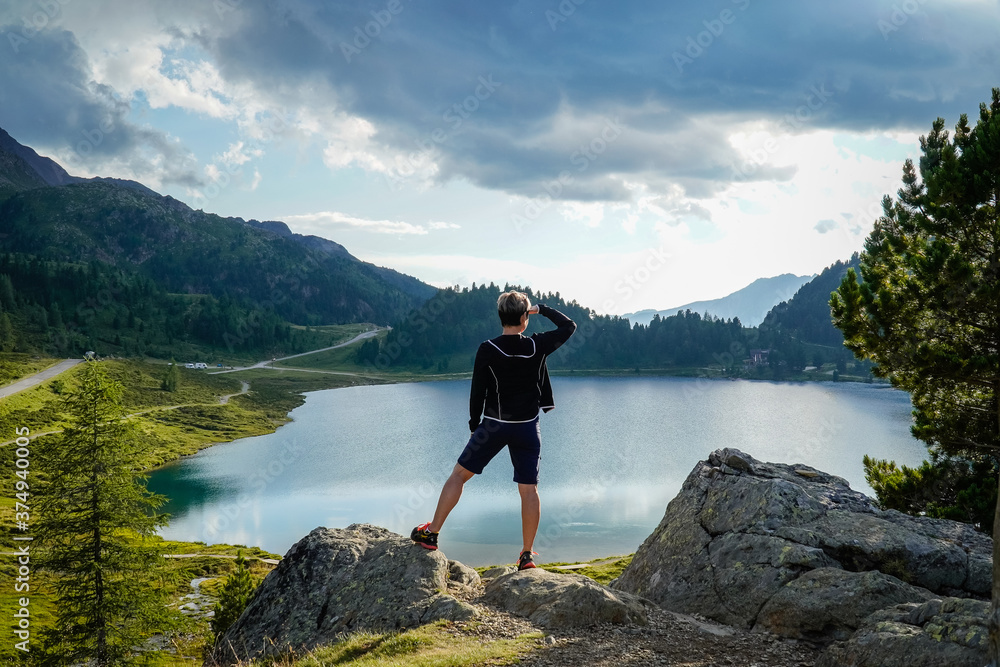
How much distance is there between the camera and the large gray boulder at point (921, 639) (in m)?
7.04

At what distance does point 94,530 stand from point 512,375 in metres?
19.6

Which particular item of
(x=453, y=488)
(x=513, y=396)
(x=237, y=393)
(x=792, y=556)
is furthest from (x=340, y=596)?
(x=237, y=393)

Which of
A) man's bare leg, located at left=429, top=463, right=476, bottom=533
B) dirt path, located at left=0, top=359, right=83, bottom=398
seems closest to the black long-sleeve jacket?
man's bare leg, located at left=429, top=463, right=476, bottom=533

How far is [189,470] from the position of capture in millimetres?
93188

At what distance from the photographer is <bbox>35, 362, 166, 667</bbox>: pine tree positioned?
21312mm

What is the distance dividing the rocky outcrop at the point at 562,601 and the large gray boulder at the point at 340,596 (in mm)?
758

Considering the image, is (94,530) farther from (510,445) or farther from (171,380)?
(171,380)

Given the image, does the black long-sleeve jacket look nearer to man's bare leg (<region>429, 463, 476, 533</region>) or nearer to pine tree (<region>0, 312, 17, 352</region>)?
man's bare leg (<region>429, 463, 476, 533</region>)

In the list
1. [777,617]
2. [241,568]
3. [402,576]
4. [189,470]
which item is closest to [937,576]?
[777,617]

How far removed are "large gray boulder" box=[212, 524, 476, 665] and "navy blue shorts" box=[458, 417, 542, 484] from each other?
7.19 feet

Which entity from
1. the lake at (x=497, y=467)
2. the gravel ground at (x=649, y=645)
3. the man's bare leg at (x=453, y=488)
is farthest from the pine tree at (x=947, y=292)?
the lake at (x=497, y=467)

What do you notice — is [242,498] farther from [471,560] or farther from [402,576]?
[402,576]

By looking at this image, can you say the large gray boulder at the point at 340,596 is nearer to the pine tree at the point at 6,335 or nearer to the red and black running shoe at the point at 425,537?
the red and black running shoe at the point at 425,537

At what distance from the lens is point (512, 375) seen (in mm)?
9219
